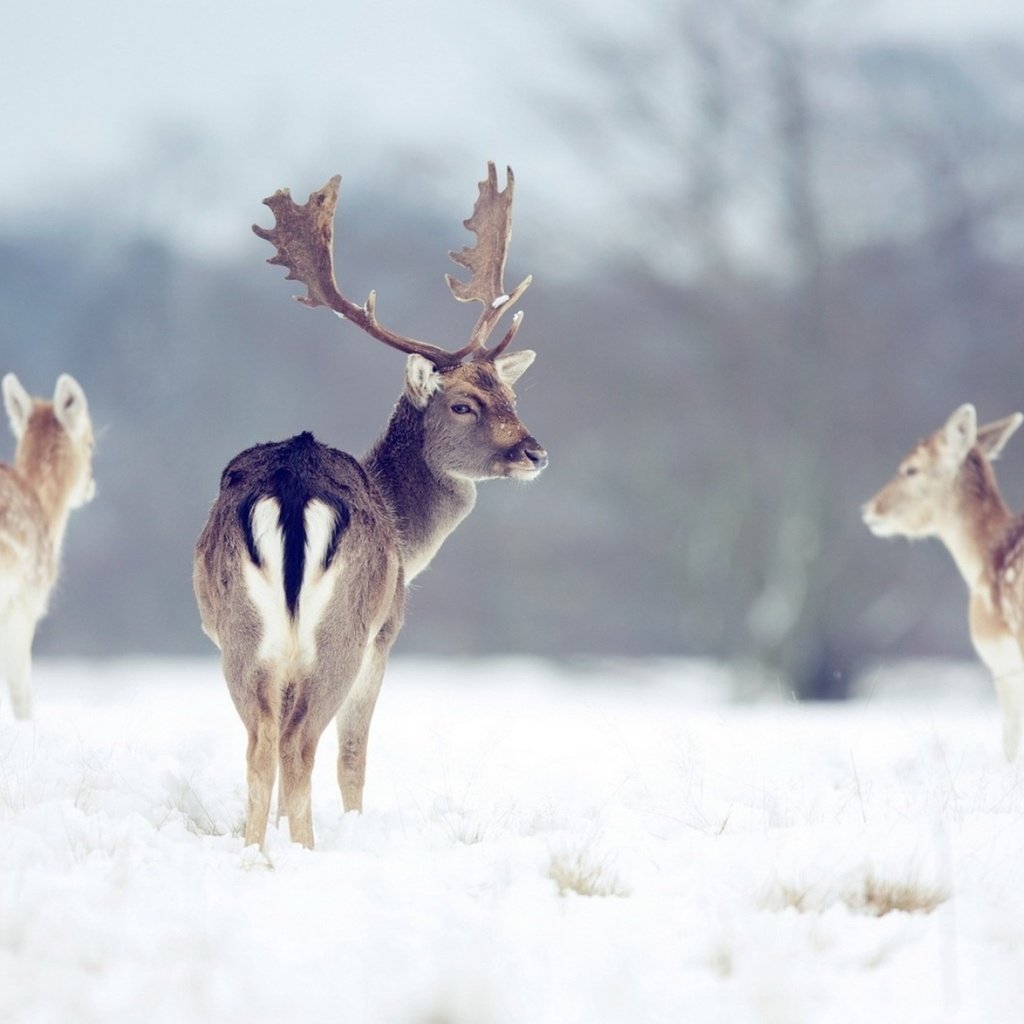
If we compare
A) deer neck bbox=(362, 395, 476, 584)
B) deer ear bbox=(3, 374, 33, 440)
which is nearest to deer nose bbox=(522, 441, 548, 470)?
deer neck bbox=(362, 395, 476, 584)

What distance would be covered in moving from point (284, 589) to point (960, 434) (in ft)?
16.7

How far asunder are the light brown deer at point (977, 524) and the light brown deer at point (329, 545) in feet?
9.03

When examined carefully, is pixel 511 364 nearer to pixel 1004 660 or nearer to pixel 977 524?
pixel 1004 660

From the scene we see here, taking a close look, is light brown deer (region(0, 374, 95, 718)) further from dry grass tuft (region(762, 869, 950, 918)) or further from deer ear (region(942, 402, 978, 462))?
dry grass tuft (region(762, 869, 950, 918))

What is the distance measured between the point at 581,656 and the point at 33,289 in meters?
13.5

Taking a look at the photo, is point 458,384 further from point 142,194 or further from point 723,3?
point 142,194

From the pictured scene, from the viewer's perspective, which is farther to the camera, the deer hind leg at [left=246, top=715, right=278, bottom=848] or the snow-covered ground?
the deer hind leg at [left=246, top=715, right=278, bottom=848]

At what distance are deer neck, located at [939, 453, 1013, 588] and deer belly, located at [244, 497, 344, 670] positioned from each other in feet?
15.2

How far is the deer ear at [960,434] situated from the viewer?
28.1 ft

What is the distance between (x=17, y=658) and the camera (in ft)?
27.4

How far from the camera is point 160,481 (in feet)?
78.7

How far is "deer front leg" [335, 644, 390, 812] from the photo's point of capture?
5.52 meters

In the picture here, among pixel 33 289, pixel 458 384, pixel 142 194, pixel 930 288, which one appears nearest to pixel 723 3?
pixel 930 288

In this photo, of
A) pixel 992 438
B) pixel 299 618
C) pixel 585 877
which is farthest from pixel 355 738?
pixel 992 438
